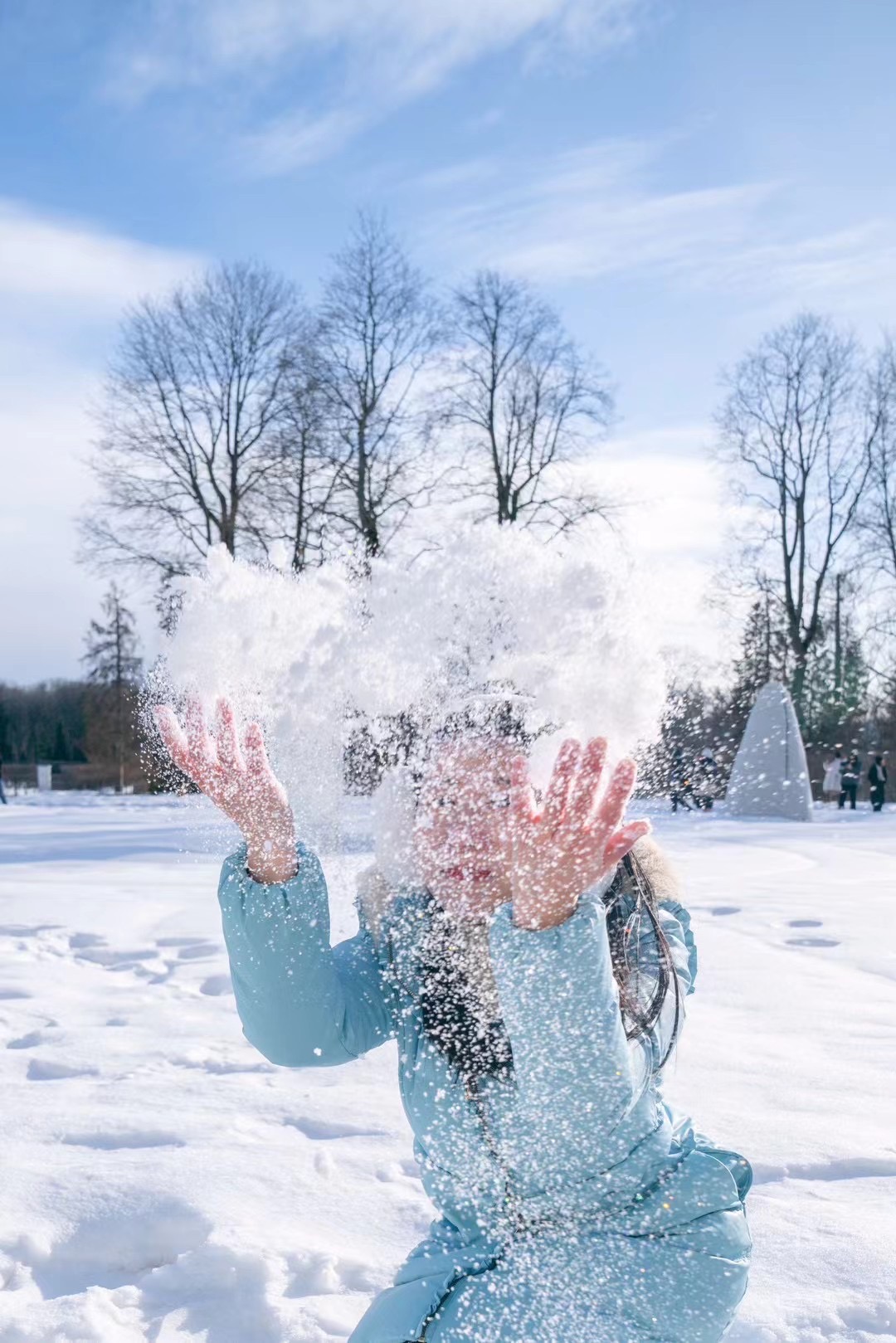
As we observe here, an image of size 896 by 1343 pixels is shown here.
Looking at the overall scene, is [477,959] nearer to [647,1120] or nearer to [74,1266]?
[647,1120]

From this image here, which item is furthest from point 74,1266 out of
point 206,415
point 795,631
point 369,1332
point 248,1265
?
point 795,631

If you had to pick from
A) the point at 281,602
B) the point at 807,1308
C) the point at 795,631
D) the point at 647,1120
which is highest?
the point at 795,631

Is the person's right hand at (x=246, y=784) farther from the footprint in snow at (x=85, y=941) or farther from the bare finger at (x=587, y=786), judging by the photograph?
the footprint in snow at (x=85, y=941)

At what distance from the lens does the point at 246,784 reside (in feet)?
5.80

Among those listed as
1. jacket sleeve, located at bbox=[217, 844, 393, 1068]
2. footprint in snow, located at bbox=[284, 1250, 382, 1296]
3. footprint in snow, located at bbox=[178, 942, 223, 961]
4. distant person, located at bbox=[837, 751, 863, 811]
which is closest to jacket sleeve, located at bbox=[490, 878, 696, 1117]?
jacket sleeve, located at bbox=[217, 844, 393, 1068]

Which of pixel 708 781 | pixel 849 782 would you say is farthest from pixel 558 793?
pixel 849 782

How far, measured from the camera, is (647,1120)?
5.42 ft

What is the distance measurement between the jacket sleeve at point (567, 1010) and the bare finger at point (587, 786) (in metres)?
0.13

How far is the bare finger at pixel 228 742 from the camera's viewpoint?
1.78 m

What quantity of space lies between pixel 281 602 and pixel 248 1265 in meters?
1.56

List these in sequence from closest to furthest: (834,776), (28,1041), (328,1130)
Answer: (328,1130), (28,1041), (834,776)

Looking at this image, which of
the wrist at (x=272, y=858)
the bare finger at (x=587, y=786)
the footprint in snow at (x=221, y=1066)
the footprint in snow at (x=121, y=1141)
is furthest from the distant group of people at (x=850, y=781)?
the bare finger at (x=587, y=786)

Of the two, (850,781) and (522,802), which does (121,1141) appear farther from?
(850,781)

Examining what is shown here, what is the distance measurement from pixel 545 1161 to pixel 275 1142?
212 cm
